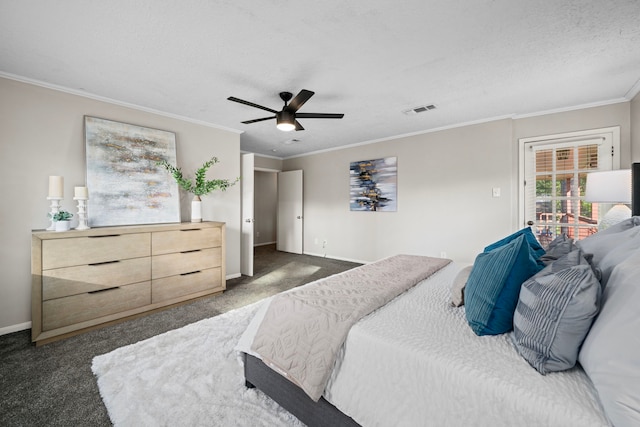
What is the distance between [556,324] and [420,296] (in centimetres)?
79

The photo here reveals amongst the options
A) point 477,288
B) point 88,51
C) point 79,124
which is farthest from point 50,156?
point 477,288

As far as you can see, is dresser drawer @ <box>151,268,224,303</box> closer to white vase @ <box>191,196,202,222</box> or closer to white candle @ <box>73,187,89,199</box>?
white vase @ <box>191,196,202,222</box>

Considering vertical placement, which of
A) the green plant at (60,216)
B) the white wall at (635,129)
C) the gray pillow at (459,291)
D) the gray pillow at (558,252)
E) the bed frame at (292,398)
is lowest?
the bed frame at (292,398)

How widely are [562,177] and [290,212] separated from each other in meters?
4.87

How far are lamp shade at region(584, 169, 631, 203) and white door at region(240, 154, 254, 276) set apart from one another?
403 cm

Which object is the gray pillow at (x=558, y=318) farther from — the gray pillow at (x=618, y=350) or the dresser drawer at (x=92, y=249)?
the dresser drawer at (x=92, y=249)

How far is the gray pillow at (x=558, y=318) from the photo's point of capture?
0.88 m

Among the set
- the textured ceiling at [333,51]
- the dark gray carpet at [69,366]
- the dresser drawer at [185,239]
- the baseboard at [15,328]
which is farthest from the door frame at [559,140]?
the baseboard at [15,328]

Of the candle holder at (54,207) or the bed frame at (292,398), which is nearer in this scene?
the bed frame at (292,398)

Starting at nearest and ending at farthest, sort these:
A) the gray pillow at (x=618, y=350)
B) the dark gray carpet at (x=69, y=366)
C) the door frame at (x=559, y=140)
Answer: the gray pillow at (x=618, y=350) → the dark gray carpet at (x=69, y=366) → the door frame at (x=559, y=140)

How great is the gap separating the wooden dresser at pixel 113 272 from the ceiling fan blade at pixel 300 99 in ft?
5.82

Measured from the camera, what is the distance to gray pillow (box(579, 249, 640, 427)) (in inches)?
26.7

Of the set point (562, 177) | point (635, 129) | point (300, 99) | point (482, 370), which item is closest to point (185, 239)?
point (300, 99)

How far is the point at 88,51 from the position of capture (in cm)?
216
